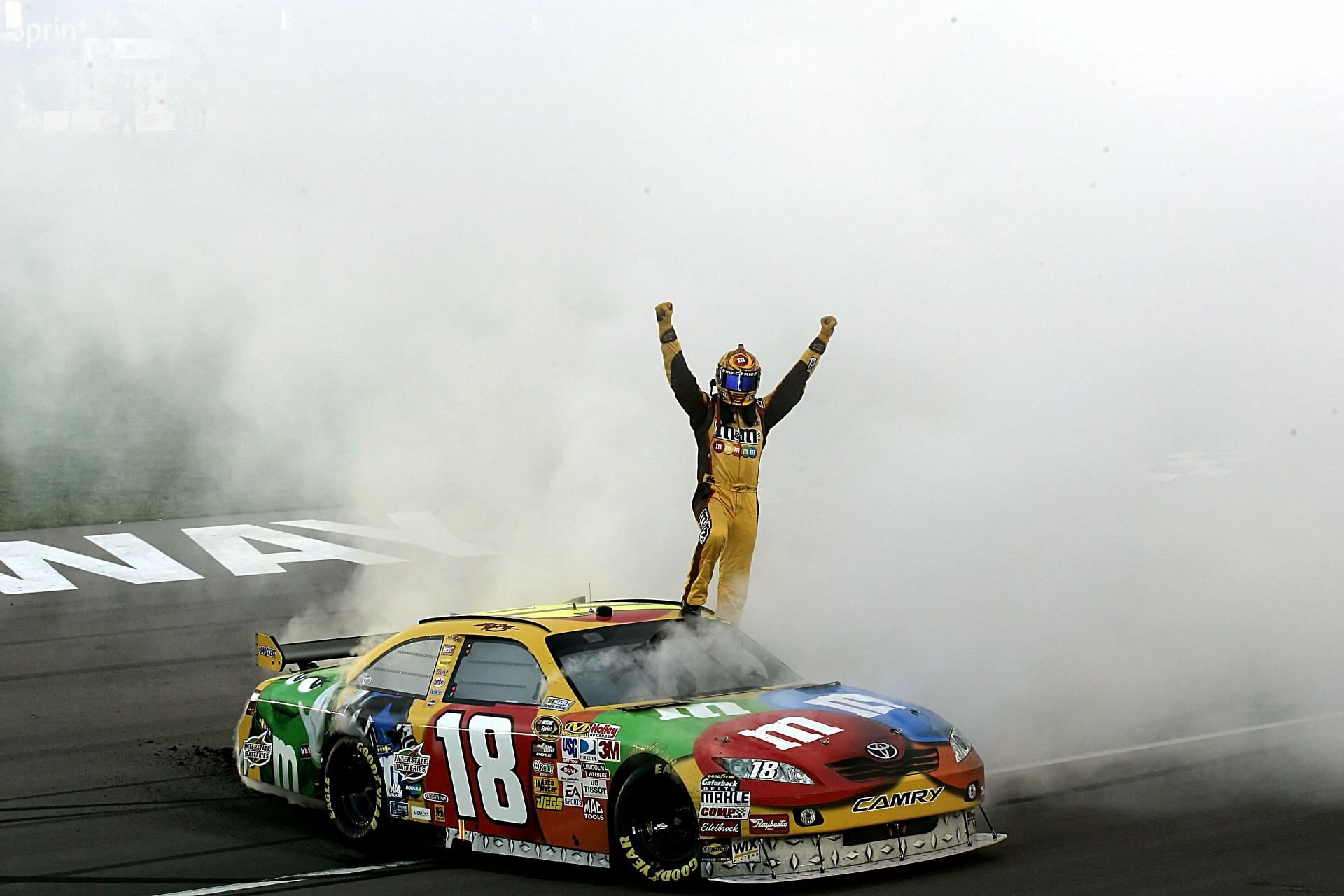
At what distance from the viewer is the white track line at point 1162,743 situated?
27.5 ft

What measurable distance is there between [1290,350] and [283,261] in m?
7.61

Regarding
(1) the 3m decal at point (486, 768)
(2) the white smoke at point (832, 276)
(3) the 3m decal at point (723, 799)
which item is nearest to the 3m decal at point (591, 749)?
(1) the 3m decal at point (486, 768)

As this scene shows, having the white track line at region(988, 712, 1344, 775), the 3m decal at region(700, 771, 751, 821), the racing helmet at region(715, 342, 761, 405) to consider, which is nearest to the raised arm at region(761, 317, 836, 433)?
the racing helmet at region(715, 342, 761, 405)

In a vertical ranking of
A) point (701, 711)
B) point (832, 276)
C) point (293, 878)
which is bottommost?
point (293, 878)

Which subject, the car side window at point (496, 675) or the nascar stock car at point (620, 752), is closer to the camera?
the nascar stock car at point (620, 752)

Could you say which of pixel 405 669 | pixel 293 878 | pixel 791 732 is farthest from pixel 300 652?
pixel 791 732

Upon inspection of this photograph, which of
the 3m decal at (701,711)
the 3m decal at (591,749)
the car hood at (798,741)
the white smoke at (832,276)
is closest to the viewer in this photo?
the car hood at (798,741)

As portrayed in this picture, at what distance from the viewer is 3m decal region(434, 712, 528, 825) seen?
6648 millimetres

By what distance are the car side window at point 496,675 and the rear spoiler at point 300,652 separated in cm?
126

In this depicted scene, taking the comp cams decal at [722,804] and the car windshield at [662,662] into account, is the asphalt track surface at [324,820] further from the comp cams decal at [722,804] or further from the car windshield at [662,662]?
the car windshield at [662,662]

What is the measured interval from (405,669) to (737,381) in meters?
2.81

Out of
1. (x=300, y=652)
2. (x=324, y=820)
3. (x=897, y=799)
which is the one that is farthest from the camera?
(x=300, y=652)

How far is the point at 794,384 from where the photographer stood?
952 centimetres

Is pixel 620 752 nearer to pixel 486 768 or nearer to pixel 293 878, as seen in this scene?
pixel 486 768
